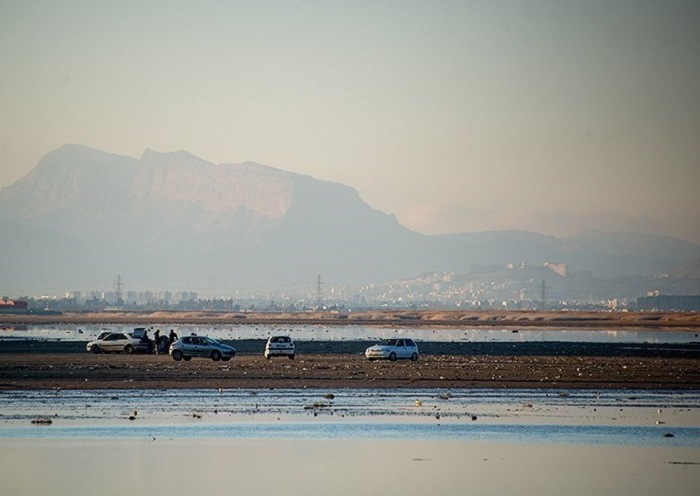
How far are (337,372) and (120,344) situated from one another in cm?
2437

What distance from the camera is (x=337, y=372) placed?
199 ft

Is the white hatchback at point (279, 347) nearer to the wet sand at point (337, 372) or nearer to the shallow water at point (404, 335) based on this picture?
the wet sand at point (337, 372)

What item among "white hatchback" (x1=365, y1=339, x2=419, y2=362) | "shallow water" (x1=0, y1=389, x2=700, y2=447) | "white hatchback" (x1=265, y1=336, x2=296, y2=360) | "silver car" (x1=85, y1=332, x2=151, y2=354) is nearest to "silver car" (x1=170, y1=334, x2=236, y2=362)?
"white hatchback" (x1=265, y1=336, x2=296, y2=360)

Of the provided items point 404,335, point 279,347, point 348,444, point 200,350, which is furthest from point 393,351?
point 404,335

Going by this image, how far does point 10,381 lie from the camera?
177ft

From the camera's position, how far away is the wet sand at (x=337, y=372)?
53.3 m

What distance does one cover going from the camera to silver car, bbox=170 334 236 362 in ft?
233

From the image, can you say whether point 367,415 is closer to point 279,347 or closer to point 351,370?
point 351,370

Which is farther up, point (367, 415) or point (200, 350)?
point (200, 350)

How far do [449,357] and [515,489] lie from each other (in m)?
53.3

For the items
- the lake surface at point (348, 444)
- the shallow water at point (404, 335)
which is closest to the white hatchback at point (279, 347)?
the lake surface at point (348, 444)

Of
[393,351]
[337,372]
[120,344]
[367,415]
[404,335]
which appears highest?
[404,335]

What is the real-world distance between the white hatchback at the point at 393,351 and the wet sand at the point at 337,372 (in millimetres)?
720

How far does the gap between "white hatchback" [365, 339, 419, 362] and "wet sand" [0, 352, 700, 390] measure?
72cm
